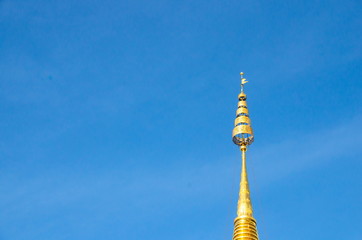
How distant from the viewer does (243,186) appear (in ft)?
189

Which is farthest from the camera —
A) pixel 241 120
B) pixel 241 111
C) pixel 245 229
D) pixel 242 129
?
pixel 241 111

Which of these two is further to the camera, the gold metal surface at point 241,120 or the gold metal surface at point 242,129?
the gold metal surface at point 241,120

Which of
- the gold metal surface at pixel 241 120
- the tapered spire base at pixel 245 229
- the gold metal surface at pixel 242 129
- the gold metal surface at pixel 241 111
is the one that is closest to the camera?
the tapered spire base at pixel 245 229

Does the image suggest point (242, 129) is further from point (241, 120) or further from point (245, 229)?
point (245, 229)

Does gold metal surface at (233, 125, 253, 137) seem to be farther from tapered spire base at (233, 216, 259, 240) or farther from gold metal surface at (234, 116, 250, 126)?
tapered spire base at (233, 216, 259, 240)

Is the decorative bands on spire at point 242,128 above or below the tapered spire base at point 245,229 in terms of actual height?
above

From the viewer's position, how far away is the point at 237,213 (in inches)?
2194

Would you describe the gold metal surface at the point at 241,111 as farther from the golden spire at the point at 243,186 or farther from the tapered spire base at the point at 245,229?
the tapered spire base at the point at 245,229

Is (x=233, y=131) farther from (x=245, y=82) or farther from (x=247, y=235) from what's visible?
(x=247, y=235)

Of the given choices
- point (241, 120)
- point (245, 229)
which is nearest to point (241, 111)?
point (241, 120)

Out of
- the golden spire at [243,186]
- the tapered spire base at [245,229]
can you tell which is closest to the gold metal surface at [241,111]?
the golden spire at [243,186]

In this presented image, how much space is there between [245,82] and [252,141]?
5.21 m

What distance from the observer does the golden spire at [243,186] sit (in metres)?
54.2

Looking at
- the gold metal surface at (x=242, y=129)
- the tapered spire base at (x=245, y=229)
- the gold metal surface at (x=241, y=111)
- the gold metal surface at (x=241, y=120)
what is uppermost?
the gold metal surface at (x=241, y=111)
